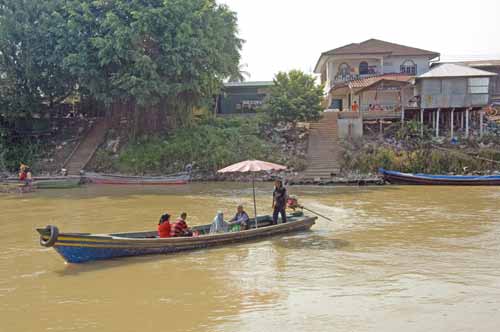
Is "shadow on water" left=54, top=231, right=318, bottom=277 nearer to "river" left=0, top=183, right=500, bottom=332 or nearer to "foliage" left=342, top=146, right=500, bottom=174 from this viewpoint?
"river" left=0, top=183, right=500, bottom=332

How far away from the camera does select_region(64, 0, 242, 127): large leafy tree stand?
83.1 ft

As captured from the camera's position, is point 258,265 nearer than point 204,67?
Yes

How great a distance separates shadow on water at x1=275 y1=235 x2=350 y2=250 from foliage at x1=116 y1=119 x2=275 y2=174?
15.1 meters

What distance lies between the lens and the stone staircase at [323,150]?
84.1ft

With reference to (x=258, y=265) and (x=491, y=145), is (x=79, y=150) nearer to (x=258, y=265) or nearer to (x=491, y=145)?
(x=258, y=265)

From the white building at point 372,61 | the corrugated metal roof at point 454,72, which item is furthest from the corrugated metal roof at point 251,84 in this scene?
the corrugated metal roof at point 454,72

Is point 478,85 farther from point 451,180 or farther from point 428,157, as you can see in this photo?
point 451,180

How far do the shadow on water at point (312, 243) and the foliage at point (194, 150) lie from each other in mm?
15142

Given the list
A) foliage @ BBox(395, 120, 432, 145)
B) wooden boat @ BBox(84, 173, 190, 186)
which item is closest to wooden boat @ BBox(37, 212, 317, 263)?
wooden boat @ BBox(84, 173, 190, 186)

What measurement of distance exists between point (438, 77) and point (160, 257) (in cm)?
2273

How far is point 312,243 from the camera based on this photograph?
460 inches

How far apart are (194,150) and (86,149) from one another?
7.45 m

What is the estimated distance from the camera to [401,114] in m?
28.4

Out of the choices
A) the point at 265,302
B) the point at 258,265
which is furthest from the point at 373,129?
the point at 265,302
